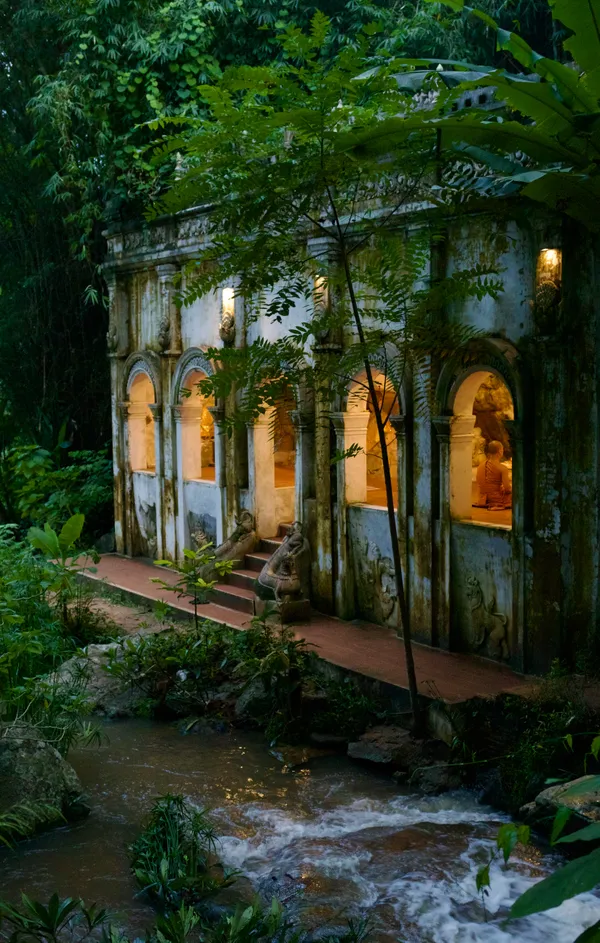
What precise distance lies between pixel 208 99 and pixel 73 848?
18.8 ft

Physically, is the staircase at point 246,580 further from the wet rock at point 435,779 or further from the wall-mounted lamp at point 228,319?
the wet rock at point 435,779

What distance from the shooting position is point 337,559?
38.0 ft

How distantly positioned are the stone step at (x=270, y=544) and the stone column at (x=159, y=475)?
240cm

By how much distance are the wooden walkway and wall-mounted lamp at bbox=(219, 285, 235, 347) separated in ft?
11.4

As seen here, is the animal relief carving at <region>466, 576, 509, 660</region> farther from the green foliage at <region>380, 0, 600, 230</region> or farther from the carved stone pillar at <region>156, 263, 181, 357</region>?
the carved stone pillar at <region>156, 263, 181, 357</region>

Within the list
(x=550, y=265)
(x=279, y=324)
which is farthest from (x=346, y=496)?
(x=550, y=265)

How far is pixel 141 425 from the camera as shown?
51.9ft

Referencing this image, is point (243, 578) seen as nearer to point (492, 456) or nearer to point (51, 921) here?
point (492, 456)

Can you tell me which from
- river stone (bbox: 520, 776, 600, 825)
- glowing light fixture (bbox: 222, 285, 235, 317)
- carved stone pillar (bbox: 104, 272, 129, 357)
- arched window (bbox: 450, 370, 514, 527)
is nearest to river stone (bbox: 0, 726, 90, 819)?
river stone (bbox: 520, 776, 600, 825)

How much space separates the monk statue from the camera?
13141mm

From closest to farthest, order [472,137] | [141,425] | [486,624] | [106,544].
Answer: [472,137], [486,624], [141,425], [106,544]

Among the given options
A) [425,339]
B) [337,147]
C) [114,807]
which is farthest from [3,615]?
[337,147]

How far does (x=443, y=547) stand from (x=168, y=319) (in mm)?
6176

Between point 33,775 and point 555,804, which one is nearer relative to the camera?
point 555,804
